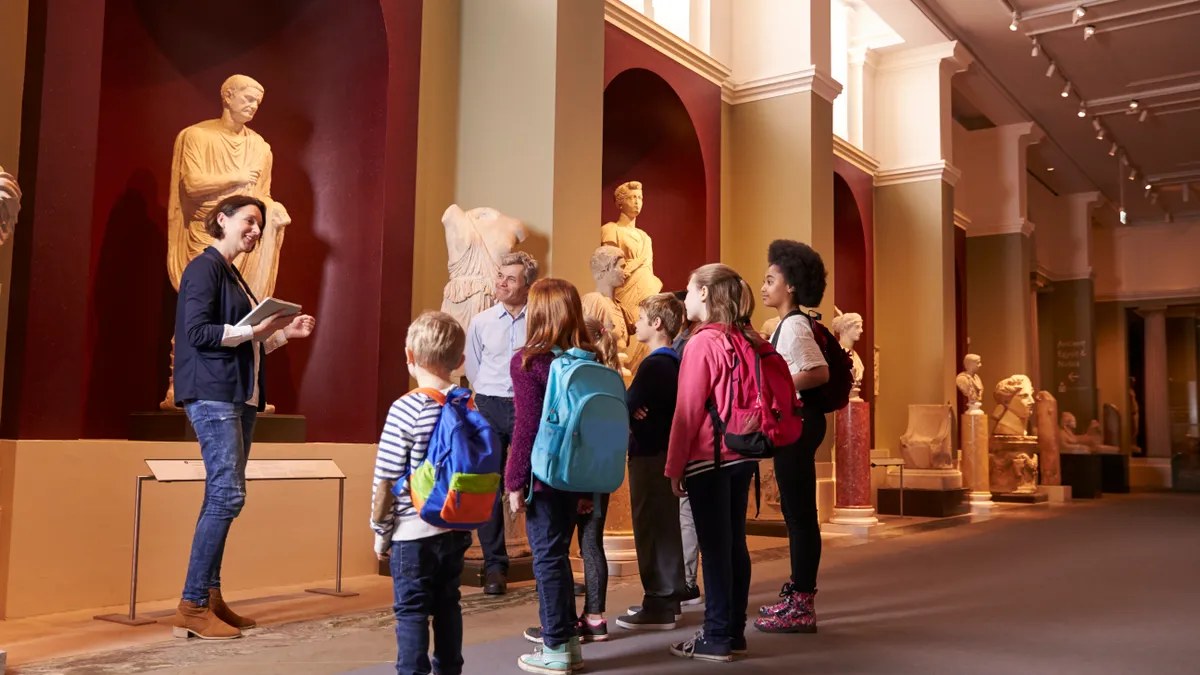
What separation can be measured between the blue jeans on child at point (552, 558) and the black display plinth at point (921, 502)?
9258 millimetres

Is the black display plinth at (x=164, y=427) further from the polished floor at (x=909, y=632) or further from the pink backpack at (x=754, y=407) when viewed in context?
the pink backpack at (x=754, y=407)

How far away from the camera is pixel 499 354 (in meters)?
5.10

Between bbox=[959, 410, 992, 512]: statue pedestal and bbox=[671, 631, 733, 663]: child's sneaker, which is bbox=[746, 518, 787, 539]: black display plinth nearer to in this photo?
bbox=[959, 410, 992, 512]: statue pedestal

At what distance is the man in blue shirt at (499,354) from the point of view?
504 cm

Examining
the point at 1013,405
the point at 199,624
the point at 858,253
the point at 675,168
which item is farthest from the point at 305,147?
the point at 1013,405

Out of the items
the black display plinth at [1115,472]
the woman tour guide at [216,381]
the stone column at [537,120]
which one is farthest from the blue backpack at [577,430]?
the black display plinth at [1115,472]

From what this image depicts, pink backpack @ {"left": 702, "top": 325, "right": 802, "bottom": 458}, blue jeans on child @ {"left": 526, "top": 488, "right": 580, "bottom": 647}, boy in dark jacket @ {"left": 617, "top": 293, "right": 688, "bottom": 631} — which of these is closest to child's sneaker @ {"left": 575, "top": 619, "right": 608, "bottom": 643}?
boy in dark jacket @ {"left": 617, "top": 293, "right": 688, "bottom": 631}

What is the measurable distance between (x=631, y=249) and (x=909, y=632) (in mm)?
4739

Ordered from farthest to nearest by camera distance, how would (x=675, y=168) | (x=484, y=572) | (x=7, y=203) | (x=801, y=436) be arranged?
(x=675, y=168), (x=484, y=572), (x=801, y=436), (x=7, y=203)

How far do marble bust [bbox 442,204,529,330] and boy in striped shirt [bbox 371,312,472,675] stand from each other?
308 cm

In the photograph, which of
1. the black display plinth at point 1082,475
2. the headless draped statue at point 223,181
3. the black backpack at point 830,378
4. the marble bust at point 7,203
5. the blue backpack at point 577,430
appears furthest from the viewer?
the black display plinth at point 1082,475

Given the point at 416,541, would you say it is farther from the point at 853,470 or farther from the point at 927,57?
the point at 927,57

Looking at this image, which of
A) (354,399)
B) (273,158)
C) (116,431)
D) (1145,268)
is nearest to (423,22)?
(273,158)

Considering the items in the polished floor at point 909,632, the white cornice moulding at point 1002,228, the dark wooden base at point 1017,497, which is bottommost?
the dark wooden base at point 1017,497
